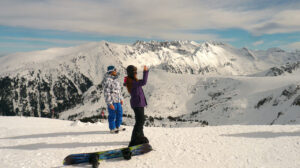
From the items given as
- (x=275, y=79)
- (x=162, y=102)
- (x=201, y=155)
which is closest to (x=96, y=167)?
(x=201, y=155)

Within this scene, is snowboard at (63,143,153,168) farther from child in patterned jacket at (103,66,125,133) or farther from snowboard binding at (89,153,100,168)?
child in patterned jacket at (103,66,125,133)

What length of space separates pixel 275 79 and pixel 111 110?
163 m

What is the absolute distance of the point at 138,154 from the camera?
8.30 m

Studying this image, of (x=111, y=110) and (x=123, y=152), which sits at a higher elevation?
(x=111, y=110)

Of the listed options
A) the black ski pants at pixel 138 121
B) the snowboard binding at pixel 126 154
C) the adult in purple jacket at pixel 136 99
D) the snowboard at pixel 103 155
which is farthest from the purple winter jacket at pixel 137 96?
the snowboard binding at pixel 126 154

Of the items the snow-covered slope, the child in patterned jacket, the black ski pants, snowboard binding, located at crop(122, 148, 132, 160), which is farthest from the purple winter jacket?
the snow-covered slope

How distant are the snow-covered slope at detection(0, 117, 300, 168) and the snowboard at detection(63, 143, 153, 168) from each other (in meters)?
0.20

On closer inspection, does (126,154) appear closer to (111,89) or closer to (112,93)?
(112,93)

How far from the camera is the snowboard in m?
7.43

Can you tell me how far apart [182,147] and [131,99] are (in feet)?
10.3

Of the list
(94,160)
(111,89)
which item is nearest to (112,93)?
(111,89)

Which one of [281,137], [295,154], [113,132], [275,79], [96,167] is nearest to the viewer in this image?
[96,167]

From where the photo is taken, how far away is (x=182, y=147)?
9.21 meters

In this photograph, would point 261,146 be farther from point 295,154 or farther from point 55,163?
point 55,163
